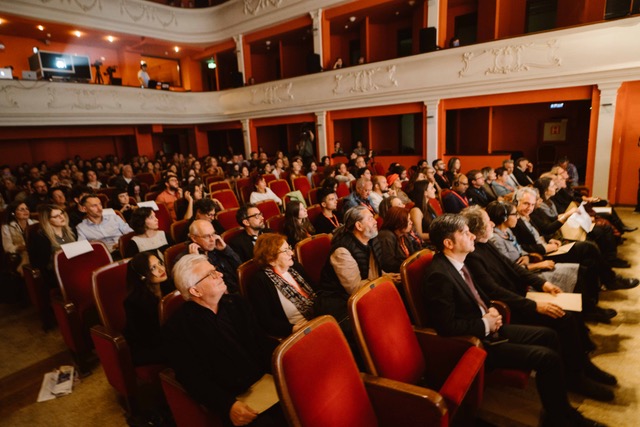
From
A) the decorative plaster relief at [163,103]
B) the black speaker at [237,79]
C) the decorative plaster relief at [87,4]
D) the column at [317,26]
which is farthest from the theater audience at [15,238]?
the black speaker at [237,79]

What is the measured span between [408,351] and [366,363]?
1.03 feet

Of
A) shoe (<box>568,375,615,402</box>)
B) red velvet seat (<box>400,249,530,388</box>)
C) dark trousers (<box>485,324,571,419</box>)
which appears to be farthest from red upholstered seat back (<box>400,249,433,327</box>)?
shoe (<box>568,375,615,402</box>)

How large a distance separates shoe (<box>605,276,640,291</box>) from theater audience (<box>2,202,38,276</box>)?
18.3ft

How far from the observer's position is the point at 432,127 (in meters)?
8.43

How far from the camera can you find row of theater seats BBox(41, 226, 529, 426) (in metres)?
1.27

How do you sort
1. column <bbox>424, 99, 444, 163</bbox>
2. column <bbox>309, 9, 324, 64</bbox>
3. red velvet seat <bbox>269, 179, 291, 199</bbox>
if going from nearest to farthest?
1. red velvet seat <bbox>269, 179, 291, 199</bbox>
2. column <bbox>424, 99, 444, 163</bbox>
3. column <bbox>309, 9, 324, 64</bbox>

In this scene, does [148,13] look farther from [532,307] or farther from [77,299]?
[532,307]

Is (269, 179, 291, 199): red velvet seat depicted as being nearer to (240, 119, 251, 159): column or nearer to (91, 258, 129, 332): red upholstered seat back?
(91, 258, 129, 332): red upholstered seat back

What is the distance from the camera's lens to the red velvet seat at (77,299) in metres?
2.55

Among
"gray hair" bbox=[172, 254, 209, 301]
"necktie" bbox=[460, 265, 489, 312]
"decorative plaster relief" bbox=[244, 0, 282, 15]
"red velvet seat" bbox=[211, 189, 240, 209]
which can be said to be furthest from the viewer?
"decorative plaster relief" bbox=[244, 0, 282, 15]

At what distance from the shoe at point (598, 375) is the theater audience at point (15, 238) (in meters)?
4.80

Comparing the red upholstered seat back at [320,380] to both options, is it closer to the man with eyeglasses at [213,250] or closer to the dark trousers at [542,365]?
the dark trousers at [542,365]

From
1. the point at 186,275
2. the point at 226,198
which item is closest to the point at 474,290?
the point at 186,275

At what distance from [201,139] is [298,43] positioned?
5.11 meters
